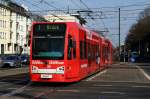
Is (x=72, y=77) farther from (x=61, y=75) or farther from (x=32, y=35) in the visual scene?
(x=32, y=35)

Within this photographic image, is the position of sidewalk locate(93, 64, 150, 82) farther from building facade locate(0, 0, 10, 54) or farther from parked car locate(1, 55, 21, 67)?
building facade locate(0, 0, 10, 54)

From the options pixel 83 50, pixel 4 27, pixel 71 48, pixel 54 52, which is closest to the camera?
pixel 54 52

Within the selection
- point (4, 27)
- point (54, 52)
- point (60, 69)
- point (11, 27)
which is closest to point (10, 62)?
point (54, 52)

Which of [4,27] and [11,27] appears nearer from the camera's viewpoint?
[4,27]

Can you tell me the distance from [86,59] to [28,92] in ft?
29.6

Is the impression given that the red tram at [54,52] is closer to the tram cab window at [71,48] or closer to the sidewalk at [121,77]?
the tram cab window at [71,48]

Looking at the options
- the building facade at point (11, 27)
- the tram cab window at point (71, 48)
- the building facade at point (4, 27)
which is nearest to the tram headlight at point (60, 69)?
the tram cab window at point (71, 48)

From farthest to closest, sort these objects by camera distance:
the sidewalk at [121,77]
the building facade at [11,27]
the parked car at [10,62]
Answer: the building facade at [11,27] → the parked car at [10,62] → the sidewalk at [121,77]

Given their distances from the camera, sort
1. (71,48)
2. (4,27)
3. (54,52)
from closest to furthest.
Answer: (54,52) → (71,48) → (4,27)

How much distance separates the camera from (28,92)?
1986 centimetres

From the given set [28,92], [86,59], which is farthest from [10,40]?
[28,92]

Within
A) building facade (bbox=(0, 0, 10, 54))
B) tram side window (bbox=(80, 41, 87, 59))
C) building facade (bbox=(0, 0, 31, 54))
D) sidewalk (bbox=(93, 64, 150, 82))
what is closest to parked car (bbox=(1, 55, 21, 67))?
sidewalk (bbox=(93, 64, 150, 82))

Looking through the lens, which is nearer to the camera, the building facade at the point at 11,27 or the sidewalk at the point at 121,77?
the sidewalk at the point at 121,77

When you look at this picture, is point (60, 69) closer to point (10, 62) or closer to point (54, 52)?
point (54, 52)
